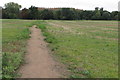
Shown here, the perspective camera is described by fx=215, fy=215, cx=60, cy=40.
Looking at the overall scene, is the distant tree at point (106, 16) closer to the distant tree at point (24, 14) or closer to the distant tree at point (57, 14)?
the distant tree at point (57, 14)

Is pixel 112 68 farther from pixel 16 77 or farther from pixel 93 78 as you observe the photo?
pixel 16 77

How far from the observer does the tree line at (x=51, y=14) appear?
95875 millimetres

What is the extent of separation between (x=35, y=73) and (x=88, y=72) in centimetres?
187

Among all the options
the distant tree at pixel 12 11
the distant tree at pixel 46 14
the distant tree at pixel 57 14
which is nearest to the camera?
the distant tree at pixel 46 14

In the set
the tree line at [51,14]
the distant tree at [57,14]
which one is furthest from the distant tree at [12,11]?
the distant tree at [57,14]

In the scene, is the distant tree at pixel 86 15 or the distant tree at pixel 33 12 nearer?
the distant tree at pixel 33 12

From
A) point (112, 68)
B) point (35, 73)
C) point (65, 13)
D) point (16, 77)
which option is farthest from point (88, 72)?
point (65, 13)

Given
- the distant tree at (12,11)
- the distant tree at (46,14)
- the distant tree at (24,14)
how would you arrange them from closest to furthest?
the distant tree at (24,14)
the distant tree at (46,14)
the distant tree at (12,11)

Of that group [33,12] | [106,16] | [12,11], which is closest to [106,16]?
[106,16]

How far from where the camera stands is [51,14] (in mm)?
99188

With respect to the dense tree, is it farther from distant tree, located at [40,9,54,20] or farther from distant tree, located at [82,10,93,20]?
distant tree, located at [40,9,54,20]

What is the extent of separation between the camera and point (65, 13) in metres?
102

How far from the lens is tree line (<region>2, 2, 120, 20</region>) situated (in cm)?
9588

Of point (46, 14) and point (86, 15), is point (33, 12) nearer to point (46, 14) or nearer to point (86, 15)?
point (46, 14)
